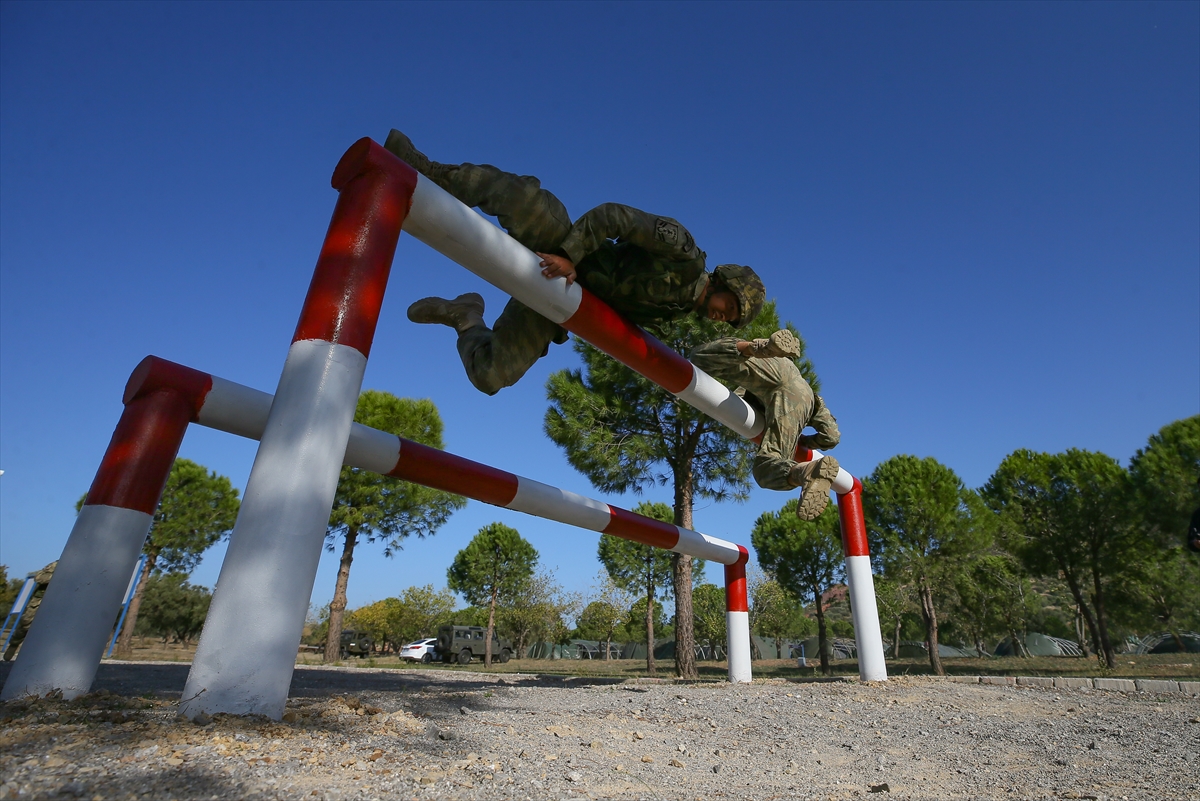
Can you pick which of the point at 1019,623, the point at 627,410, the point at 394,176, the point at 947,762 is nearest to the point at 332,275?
the point at 394,176

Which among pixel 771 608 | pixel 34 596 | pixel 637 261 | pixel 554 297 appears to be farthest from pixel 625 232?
pixel 771 608

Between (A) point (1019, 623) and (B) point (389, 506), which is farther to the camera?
(A) point (1019, 623)

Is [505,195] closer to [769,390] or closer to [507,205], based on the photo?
[507,205]

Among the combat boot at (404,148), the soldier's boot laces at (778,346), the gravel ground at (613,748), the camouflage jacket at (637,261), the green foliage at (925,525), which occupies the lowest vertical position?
the gravel ground at (613,748)

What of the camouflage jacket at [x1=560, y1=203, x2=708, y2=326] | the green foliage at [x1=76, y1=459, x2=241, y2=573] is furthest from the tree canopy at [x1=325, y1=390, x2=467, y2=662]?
the camouflage jacket at [x1=560, y1=203, x2=708, y2=326]

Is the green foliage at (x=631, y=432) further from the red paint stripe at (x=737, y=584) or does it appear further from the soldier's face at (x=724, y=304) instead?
the soldier's face at (x=724, y=304)

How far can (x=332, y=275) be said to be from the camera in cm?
226

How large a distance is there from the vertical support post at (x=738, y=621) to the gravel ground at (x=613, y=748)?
209cm

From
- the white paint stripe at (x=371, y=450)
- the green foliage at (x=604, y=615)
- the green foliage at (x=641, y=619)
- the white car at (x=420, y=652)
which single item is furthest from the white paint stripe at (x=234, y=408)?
the green foliage at (x=604, y=615)

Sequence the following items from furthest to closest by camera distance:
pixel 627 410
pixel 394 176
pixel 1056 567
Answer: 1. pixel 1056 567
2. pixel 627 410
3. pixel 394 176

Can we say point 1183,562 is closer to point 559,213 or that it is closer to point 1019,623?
point 1019,623

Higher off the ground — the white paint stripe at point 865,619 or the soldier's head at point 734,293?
the soldier's head at point 734,293

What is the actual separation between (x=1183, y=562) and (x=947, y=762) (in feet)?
66.0

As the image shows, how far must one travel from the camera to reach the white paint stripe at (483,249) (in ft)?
8.63
